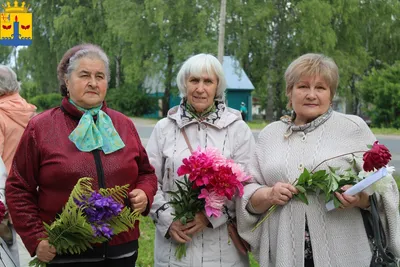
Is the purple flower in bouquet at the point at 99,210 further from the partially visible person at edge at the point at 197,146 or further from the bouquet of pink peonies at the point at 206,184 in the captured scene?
the partially visible person at edge at the point at 197,146

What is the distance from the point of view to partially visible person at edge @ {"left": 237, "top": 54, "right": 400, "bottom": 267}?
3.17 metres

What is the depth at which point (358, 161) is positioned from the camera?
3160mm

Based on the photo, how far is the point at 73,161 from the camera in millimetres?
2977

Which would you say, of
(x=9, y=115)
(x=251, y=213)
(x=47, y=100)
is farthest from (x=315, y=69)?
(x=47, y=100)

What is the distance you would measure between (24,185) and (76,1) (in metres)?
33.6

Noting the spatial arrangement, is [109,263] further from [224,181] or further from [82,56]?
[82,56]

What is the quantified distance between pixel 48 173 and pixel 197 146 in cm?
102

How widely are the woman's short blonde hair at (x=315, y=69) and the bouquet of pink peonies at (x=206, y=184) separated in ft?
2.06

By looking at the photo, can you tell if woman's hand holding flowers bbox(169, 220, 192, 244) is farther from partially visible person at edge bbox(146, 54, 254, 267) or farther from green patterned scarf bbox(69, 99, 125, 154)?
green patterned scarf bbox(69, 99, 125, 154)

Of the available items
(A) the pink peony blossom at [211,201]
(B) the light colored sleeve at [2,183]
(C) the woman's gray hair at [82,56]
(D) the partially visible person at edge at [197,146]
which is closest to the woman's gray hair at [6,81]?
(B) the light colored sleeve at [2,183]

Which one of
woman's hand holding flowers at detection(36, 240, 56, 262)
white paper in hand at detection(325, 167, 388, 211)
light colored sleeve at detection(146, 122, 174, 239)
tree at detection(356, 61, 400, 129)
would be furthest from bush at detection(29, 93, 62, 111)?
white paper in hand at detection(325, 167, 388, 211)

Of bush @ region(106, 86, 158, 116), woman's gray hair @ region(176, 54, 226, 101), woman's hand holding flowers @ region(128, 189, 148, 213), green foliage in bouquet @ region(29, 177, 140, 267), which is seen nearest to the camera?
green foliage in bouquet @ region(29, 177, 140, 267)

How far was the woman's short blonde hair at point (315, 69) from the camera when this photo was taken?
3.22m

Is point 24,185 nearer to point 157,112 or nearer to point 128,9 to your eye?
point 128,9
